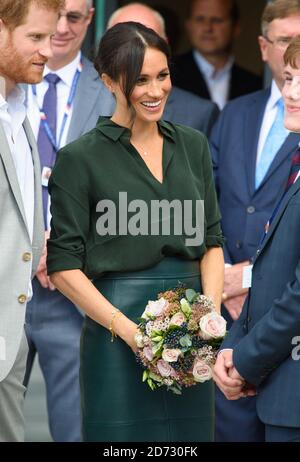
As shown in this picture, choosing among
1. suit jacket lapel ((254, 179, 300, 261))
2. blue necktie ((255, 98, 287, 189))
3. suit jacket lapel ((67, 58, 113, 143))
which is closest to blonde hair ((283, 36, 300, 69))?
suit jacket lapel ((254, 179, 300, 261))

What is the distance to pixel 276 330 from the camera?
410 cm

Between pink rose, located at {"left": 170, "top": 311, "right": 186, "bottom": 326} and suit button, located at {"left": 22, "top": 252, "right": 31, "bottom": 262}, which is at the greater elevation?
suit button, located at {"left": 22, "top": 252, "right": 31, "bottom": 262}

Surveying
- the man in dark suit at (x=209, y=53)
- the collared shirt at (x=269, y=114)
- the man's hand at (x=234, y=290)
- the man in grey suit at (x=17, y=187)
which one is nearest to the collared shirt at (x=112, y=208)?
the man in grey suit at (x=17, y=187)

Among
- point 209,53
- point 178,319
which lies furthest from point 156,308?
point 209,53

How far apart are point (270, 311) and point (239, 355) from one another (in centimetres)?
19

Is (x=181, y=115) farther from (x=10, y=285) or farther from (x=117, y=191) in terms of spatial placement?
(x=10, y=285)

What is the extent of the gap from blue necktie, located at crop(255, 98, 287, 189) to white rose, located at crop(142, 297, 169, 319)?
160 centimetres

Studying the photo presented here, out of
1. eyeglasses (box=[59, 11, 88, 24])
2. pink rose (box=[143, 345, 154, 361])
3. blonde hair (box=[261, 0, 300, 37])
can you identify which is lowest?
pink rose (box=[143, 345, 154, 361])

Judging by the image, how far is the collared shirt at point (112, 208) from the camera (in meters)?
4.57

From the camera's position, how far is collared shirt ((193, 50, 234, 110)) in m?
8.59

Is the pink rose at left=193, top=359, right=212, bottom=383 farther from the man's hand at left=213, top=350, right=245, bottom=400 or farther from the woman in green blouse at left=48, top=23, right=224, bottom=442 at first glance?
the woman in green blouse at left=48, top=23, right=224, bottom=442

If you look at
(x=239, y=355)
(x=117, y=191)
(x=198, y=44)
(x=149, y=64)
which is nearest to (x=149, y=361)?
(x=239, y=355)

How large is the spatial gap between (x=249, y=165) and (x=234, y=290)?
0.61 meters
